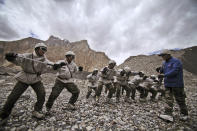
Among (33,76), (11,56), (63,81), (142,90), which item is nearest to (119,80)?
(142,90)

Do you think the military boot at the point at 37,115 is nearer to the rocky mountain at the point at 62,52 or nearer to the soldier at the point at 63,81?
the soldier at the point at 63,81

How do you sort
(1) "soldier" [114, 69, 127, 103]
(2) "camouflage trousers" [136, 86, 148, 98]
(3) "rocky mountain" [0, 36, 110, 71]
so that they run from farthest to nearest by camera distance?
1. (3) "rocky mountain" [0, 36, 110, 71]
2. (2) "camouflage trousers" [136, 86, 148, 98]
3. (1) "soldier" [114, 69, 127, 103]

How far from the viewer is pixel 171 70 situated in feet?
13.2

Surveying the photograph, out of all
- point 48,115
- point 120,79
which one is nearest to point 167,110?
point 120,79

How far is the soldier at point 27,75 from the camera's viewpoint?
312 cm

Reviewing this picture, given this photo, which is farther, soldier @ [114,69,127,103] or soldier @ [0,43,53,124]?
soldier @ [114,69,127,103]

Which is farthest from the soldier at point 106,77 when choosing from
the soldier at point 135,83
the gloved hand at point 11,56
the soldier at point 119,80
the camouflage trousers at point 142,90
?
the gloved hand at point 11,56

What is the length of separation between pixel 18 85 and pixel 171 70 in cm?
631

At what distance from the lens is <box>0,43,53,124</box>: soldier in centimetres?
312

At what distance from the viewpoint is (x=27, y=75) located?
10.9 feet

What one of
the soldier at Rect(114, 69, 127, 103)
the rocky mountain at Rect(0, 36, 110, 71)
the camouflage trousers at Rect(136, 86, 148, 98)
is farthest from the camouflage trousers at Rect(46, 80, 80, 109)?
the rocky mountain at Rect(0, 36, 110, 71)

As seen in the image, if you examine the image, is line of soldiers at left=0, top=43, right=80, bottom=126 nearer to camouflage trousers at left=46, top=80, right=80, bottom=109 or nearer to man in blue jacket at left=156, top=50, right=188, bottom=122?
camouflage trousers at left=46, top=80, right=80, bottom=109

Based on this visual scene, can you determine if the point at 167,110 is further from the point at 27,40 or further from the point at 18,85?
the point at 27,40

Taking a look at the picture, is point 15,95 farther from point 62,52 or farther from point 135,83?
point 62,52
